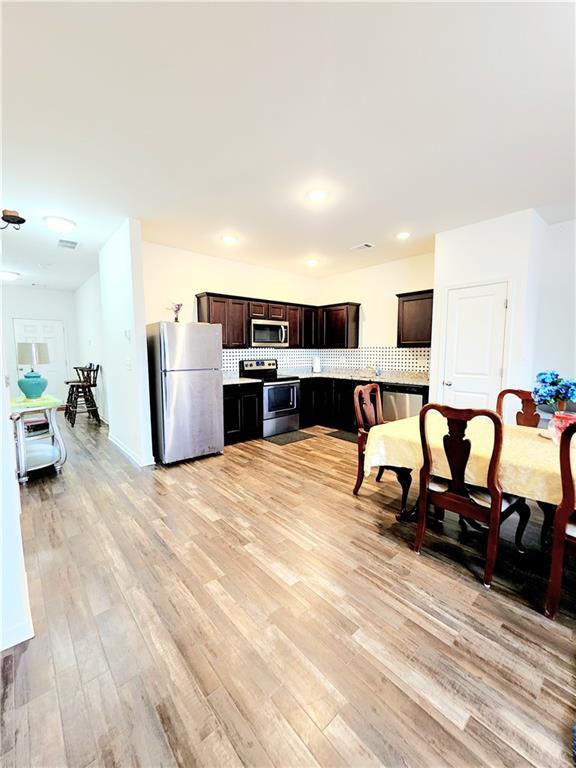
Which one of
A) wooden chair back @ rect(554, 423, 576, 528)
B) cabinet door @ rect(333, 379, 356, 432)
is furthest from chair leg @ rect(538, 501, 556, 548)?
cabinet door @ rect(333, 379, 356, 432)

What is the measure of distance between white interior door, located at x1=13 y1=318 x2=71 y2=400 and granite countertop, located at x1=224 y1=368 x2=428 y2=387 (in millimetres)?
5224

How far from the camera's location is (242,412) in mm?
4758

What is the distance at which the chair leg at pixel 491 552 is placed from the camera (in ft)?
6.05

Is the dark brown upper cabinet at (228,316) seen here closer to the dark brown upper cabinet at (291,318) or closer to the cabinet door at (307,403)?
the dark brown upper cabinet at (291,318)

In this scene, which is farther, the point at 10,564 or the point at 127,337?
the point at 127,337

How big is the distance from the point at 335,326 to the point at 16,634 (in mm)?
5362

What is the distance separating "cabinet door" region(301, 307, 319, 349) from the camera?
19.6 ft

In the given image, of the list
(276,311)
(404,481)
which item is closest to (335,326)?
(276,311)

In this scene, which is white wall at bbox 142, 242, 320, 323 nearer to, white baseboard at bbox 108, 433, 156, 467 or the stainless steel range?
the stainless steel range

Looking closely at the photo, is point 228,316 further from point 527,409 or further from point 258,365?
point 527,409

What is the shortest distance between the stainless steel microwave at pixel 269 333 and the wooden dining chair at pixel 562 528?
420cm

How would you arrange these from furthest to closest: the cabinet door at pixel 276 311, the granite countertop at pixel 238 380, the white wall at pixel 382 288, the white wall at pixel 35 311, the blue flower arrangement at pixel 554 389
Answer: the white wall at pixel 35 311 < the cabinet door at pixel 276 311 < the white wall at pixel 382 288 < the granite countertop at pixel 238 380 < the blue flower arrangement at pixel 554 389

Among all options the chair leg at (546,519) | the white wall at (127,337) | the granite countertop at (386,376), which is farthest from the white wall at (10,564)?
the granite countertop at (386,376)

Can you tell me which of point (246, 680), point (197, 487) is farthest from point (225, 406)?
point (246, 680)
